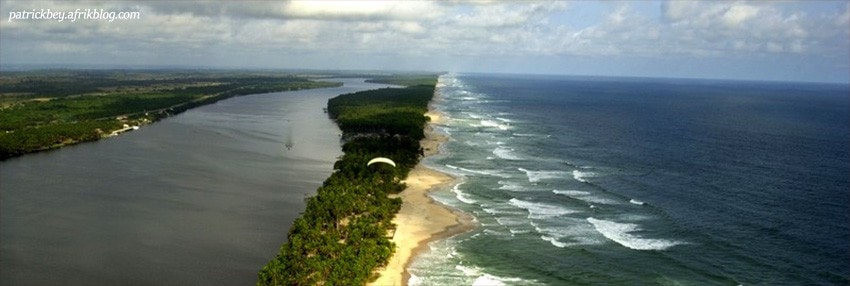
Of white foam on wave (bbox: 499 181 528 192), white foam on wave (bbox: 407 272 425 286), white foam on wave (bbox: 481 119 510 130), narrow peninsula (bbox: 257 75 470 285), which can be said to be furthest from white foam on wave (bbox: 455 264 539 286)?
white foam on wave (bbox: 481 119 510 130)

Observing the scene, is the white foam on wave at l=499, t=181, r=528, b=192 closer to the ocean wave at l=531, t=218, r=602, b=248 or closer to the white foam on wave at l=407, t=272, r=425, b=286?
the ocean wave at l=531, t=218, r=602, b=248

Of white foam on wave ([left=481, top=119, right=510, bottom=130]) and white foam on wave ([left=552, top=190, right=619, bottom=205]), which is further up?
white foam on wave ([left=481, top=119, right=510, bottom=130])

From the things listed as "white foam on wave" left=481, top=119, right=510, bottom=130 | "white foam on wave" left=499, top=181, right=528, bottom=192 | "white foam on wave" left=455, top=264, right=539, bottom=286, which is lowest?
"white foam on wave" left=455, top=264, right=539, bottom=286

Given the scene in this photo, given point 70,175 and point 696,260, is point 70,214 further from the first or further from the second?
point 696,260

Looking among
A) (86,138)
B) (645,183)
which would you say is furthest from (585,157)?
(86,138)

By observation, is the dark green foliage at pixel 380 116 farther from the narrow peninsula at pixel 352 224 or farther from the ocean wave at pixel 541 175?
the ocean wave at pixel 541 175

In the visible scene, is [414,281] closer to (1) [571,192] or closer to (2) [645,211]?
(2) [645,211]

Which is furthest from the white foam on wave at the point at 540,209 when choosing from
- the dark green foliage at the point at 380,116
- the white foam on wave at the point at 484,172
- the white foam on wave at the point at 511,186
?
the dark green foliage at the point at 380,116
